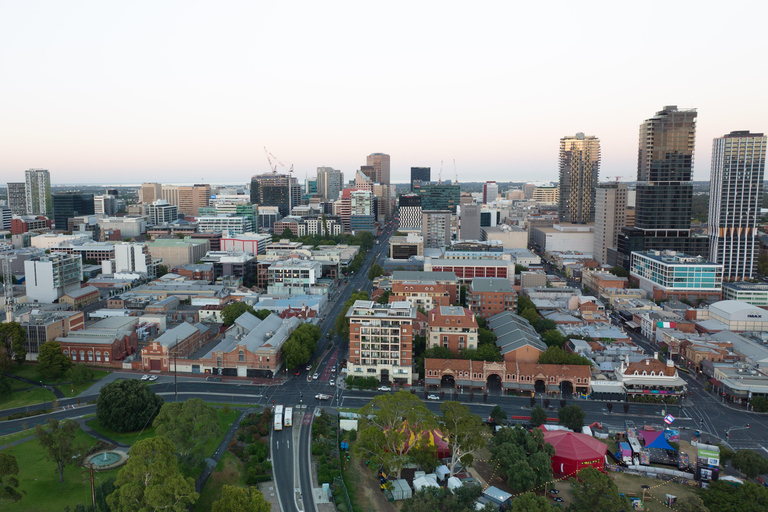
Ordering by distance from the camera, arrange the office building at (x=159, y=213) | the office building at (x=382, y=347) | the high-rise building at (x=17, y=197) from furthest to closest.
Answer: the high-rise building at (x=17, y=197), the office building at (x=159, y=213), the office building at (x=382, y=347)

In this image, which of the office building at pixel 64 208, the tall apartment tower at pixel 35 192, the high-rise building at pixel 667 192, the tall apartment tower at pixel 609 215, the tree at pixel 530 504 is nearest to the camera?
the tree at pixel 530 504

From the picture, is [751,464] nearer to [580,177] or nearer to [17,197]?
[580,177]

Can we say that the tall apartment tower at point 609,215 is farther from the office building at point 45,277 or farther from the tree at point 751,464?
the office building at point 45,277

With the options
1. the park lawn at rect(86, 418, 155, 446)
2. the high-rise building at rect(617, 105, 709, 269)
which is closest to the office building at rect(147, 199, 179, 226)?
the high-rise building at rect(617, 105, 709, 269)

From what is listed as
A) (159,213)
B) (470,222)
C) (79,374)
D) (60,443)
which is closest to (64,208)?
(159,213)

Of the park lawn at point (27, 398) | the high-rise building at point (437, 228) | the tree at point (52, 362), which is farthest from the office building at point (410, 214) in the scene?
the park lawn at point (27, 398)

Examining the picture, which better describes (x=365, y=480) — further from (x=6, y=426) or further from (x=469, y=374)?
(x=6, y=426)
